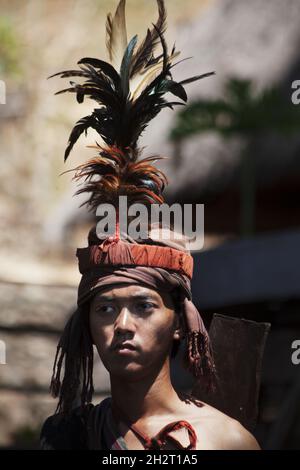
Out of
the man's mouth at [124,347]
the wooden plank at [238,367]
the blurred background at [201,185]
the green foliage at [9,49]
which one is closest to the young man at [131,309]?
the man's mouth at [124,347]

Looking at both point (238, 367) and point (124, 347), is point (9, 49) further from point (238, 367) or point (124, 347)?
point (124, 347)

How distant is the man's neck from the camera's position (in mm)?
3691

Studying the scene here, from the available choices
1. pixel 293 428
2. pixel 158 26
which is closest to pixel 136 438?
pixel 158 26

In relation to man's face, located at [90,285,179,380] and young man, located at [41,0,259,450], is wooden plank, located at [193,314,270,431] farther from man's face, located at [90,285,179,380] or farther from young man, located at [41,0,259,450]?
man's face, located at [90,285,179,380]

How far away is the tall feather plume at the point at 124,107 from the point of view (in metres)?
3.72

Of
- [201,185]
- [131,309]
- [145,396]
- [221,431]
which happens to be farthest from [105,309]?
[201,185]

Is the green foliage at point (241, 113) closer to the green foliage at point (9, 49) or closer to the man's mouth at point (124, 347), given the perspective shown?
the green foliage at point (9, 49)

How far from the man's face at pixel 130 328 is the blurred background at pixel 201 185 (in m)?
5.33

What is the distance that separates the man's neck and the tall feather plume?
2.10ft

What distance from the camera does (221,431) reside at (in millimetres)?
3646

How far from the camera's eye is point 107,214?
3.75m
